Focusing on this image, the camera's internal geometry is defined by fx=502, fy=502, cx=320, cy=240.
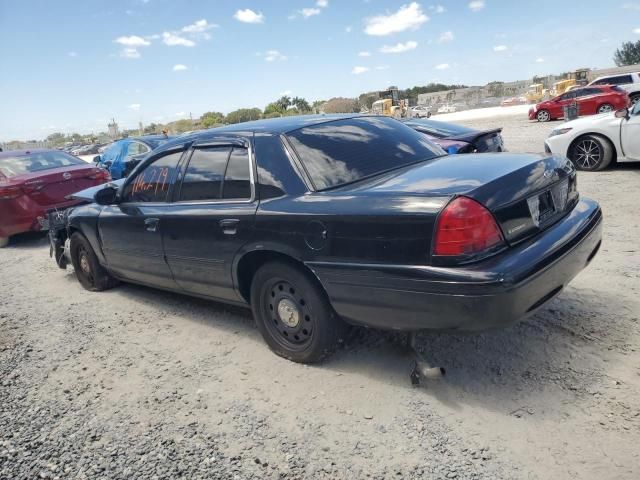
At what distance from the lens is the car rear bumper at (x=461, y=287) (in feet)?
8.09

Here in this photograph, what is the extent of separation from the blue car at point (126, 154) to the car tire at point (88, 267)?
6.07 metres

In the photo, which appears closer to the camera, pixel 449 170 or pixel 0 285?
pixel 449 170

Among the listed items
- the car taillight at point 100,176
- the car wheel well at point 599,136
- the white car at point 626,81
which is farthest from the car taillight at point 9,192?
the white car at point 626,81

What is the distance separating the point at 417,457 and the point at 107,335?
2.99 metres

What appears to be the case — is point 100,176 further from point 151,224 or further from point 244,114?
point 244,114

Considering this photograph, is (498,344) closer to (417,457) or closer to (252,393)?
(417,457)

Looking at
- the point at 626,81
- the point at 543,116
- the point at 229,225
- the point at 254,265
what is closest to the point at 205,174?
the point at 229,225

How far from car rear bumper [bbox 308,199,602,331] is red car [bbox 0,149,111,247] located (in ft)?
21.7

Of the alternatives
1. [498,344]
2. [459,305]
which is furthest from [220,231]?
[498,344]

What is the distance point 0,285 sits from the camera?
6.26 metres

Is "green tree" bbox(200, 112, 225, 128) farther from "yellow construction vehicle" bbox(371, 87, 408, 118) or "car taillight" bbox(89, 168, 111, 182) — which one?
"car taillight" bbox(89, 168, 111, 182)

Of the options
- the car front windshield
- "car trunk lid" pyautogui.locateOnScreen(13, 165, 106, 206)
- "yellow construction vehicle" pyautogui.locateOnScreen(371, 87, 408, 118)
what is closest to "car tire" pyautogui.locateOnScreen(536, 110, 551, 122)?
"yellow construction vehicle" pyautogui.locateOnScreen(371, 87, 408, 118)

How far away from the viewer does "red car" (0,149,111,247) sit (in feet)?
26.2

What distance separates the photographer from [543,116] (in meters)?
23.0
